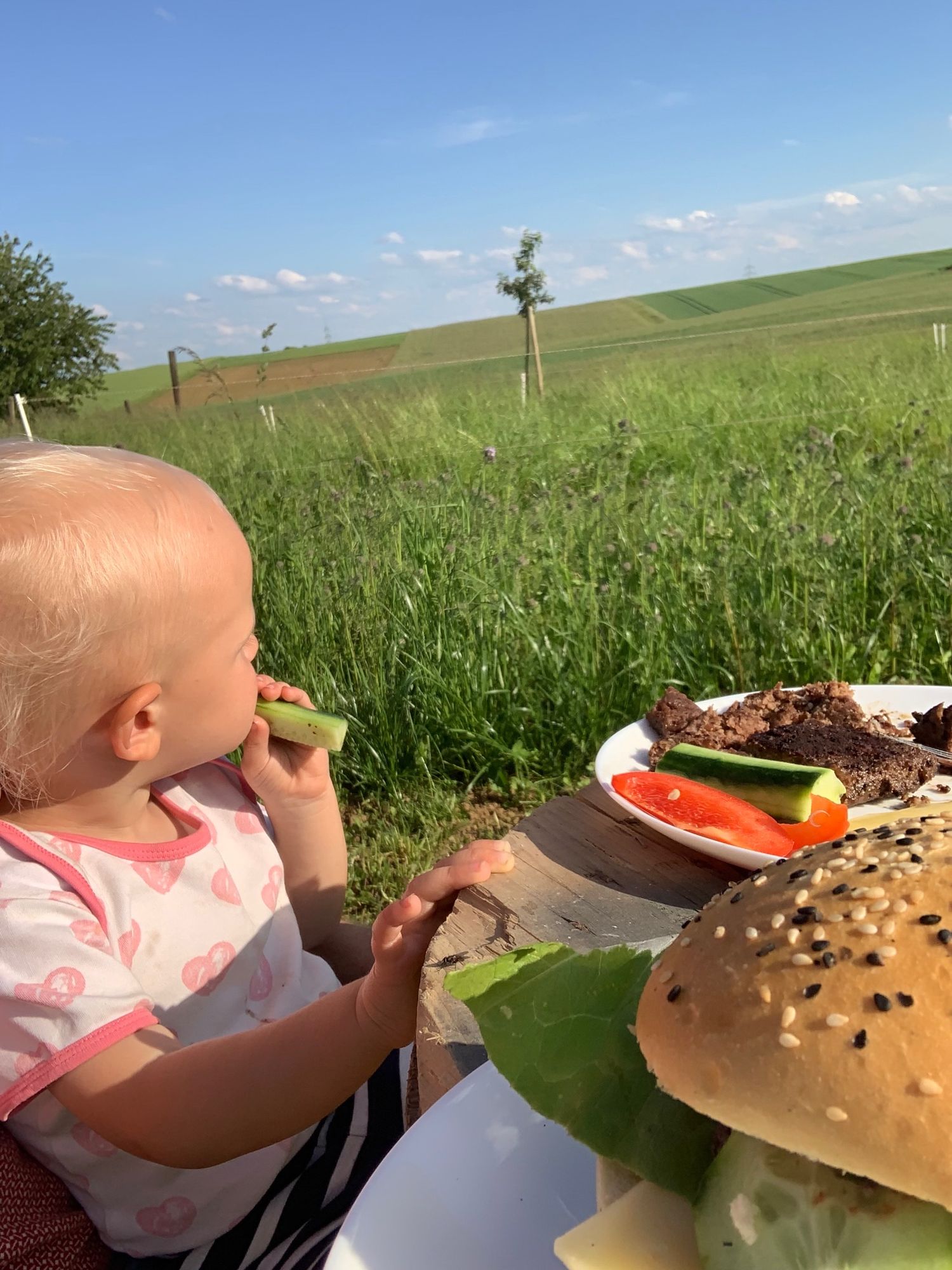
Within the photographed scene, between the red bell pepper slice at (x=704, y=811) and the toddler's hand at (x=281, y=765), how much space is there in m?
0.74

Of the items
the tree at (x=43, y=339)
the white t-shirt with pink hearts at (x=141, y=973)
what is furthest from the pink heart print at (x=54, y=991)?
the tree at (x=43, y=339)

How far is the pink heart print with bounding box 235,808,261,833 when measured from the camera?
81.6 inches

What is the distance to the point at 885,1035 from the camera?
2.68 feet

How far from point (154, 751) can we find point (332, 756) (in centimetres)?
279

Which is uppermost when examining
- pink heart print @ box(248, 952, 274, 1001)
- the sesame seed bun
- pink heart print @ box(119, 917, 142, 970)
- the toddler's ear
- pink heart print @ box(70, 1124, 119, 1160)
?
the toddler's ear

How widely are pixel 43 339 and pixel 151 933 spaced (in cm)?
3510

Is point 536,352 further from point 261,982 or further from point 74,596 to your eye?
point 74,596

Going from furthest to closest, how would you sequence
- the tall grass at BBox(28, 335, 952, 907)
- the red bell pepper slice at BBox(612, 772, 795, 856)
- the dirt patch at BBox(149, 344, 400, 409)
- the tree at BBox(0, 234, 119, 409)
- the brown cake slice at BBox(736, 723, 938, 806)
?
the tree at BBox(0, 234, 119, 409), the dirt patch at BBox(149, 344, 400, 409), the tall grass at BBox(28, 335, 952, 907), the brown cake slice at BBox(736, 723, 938, 806), the red bell pepper slice at BBox(612, 772, 795, 856)

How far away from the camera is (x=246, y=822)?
209 cm

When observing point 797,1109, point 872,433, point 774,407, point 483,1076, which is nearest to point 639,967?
point 483,1076

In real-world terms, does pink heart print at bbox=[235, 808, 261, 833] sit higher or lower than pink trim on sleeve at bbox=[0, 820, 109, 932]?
lower

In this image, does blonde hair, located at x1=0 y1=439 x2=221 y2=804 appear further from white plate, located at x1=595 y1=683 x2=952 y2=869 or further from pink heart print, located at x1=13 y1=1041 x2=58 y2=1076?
white plate, located at x1=595 y1=683 x2=952 y2=869

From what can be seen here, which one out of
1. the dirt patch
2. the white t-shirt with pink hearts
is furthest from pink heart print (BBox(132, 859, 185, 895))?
the dirt patch

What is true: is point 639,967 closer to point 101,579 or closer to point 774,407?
point 101,579
